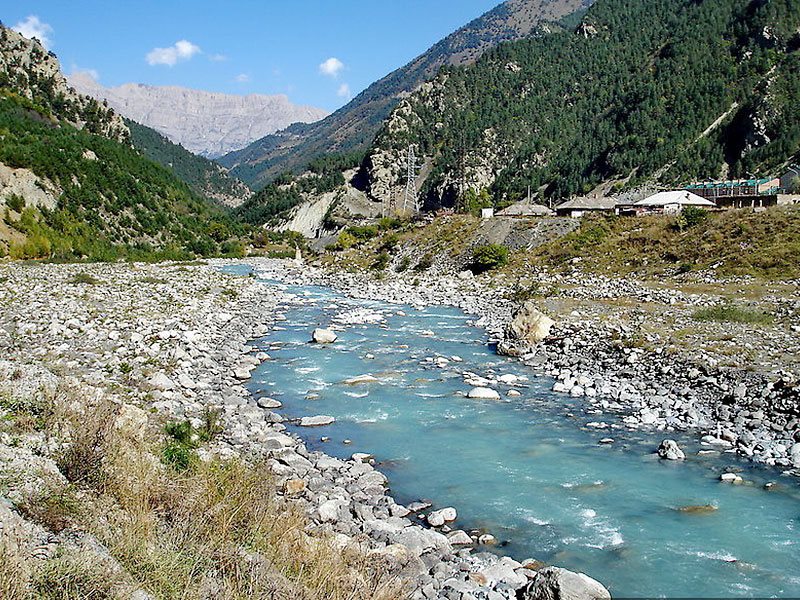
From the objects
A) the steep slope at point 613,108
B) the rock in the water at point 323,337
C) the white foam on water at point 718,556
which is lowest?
the white foam on water at point 718,556

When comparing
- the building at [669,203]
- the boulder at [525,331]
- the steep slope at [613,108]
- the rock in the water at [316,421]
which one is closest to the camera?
the rock in the water at [316,421]

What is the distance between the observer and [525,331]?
904 inches

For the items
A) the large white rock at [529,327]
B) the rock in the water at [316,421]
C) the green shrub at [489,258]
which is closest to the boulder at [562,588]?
the rock in the water at [316,421]

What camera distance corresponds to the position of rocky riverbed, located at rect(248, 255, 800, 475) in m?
13.1

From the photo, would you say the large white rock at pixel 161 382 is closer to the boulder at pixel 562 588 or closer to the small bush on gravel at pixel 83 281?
the boulder at pixel 562 588

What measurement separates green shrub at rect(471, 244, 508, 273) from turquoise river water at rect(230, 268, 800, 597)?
27.2m

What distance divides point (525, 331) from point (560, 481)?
12.1 meters

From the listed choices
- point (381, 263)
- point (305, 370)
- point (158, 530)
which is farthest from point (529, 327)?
point (381, 263)

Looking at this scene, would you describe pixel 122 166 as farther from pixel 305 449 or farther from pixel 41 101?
pixel 305 449

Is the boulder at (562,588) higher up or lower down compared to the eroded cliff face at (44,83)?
lower down

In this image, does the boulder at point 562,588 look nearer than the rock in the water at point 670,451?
Yes

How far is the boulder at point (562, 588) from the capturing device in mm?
7000

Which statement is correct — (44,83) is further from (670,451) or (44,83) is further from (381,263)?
(670,451)

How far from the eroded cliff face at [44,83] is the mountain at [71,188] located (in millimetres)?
160
